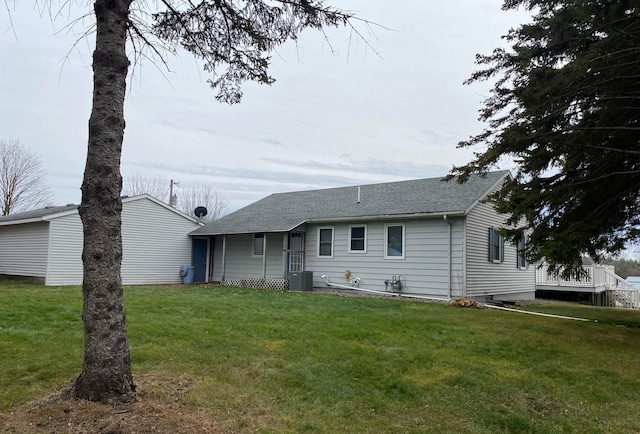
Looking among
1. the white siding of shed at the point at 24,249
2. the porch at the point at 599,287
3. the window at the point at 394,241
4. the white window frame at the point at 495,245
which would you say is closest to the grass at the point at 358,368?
the window at the point at 394,241

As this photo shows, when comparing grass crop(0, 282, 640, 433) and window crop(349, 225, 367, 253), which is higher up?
window crop(349, 225, 367, 253)

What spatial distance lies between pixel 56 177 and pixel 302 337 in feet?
117

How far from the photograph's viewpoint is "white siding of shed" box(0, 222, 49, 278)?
16288 mm

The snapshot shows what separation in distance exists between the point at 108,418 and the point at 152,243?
16.7 metres

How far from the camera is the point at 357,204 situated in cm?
1698

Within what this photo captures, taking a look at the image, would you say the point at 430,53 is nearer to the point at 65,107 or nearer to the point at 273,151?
the point at 65,107

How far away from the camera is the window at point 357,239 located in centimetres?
1562

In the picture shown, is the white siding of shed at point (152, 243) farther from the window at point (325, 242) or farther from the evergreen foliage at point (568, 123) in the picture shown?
the evergreen foliage at point (568, 123)

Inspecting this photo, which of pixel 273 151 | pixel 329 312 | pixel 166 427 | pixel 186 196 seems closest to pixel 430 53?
pixel 329 312

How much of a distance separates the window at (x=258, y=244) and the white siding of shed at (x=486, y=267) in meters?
8.42

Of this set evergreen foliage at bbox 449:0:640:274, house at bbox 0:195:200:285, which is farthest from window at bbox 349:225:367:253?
house at bbox 0:195:200:285

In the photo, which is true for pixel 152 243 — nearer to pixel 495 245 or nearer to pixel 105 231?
pixel 495 245

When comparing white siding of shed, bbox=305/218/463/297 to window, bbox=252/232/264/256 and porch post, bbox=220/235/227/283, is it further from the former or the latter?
porch post, bbox=220/235/227/283

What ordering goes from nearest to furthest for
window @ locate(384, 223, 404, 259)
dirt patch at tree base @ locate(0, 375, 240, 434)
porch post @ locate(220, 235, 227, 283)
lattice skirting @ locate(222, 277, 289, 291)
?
dirt patch at tree base @ locate(0, 375, 240, 434) < window @ locate(384, 223, 404, 259) < lattice skirting @ locate(222, 277, 289, 291) < porch post @ locate(220, 235, 227, 283)
